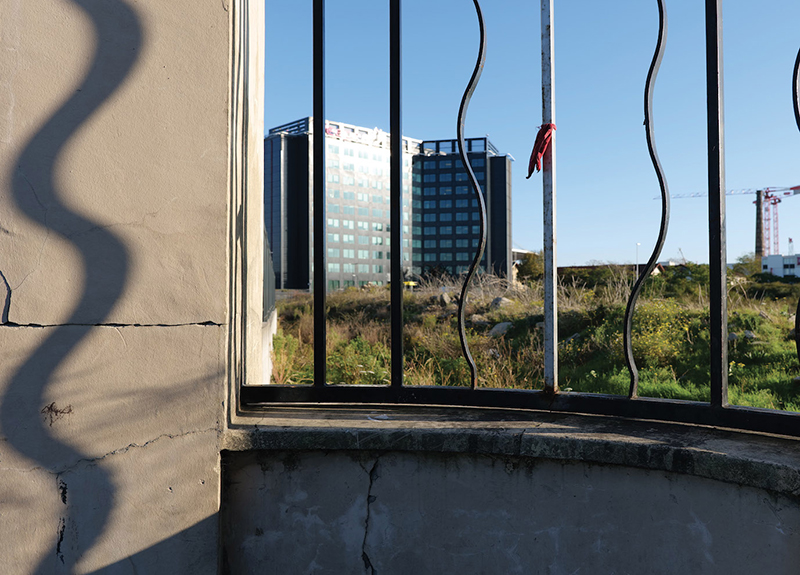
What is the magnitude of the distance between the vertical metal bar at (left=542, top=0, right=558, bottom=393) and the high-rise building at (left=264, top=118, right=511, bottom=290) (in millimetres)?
41059

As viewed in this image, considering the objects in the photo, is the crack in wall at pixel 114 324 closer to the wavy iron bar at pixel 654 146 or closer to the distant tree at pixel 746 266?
the wavy iron bar at pixel 654 146

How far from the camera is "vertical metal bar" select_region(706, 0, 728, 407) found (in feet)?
5.06

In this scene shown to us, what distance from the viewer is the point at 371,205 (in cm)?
5956

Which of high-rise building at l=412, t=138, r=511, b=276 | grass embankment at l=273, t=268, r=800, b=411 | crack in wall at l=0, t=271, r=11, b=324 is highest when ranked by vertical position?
high-rise building at l=412, t=138, r=511, b=276

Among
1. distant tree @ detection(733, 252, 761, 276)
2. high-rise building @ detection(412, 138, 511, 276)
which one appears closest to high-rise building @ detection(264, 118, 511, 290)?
high-rise building @ detection(412, 138, 511, 276)

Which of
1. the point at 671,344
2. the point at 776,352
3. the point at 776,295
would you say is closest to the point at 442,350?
the point at 671,344

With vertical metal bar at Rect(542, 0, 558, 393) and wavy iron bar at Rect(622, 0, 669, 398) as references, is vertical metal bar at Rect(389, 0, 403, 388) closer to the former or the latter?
vertical metal bar at Rect(542, 0, 558, 393)

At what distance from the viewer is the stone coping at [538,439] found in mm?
1368

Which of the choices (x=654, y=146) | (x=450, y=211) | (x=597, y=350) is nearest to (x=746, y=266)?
(x=597, y=350)

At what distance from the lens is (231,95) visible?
1787 mm

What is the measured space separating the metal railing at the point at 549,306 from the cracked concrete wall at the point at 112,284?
13.9 inches

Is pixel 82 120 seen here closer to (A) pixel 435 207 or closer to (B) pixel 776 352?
(B) pixel 776 352

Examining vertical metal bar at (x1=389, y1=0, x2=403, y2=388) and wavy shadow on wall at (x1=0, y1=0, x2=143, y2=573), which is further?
vertical metal bar at (x1=389, y1=0, x2=403, y2=388)

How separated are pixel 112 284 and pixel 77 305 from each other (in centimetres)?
11
